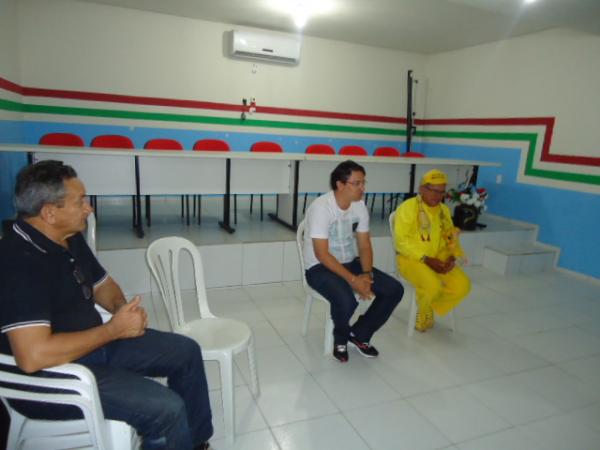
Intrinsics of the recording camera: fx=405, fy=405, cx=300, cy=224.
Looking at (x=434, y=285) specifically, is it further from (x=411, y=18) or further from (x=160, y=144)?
(x=411, y=18)

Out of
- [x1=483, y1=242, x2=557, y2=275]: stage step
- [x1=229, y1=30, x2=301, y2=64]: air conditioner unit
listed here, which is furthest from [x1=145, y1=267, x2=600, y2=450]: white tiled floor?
[x1=229, y1=30, x2=301, y2=64]: air conditioner unit

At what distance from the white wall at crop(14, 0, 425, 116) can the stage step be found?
321 centimetres

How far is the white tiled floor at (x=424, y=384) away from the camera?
1808 mm

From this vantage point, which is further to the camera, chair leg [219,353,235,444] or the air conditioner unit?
the air conditioner unit

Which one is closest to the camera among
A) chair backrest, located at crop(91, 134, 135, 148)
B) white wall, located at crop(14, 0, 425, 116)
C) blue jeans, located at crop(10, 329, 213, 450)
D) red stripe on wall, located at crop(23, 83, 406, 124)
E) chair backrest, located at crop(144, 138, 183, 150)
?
blue jeans, located at crop(10, 329, 213, 450)

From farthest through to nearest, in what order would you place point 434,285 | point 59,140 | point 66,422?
point 59,140 < point 434,285 < point 66,422

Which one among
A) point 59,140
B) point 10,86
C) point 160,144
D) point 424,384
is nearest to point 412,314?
point 424,384

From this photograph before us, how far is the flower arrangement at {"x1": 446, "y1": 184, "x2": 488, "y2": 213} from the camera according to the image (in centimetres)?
445

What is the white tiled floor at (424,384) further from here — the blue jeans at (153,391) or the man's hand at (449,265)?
the man's hand at (449,265)

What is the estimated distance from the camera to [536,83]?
4.82m

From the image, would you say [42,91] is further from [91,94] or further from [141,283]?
[141,283]

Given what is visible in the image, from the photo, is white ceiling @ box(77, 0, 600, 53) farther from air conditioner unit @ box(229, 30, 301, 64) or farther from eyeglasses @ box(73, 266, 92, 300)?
eyeglasses @ box(73, 266, 92, 300)

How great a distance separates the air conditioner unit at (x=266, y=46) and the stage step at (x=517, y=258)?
367cm

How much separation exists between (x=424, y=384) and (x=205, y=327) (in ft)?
4.02
